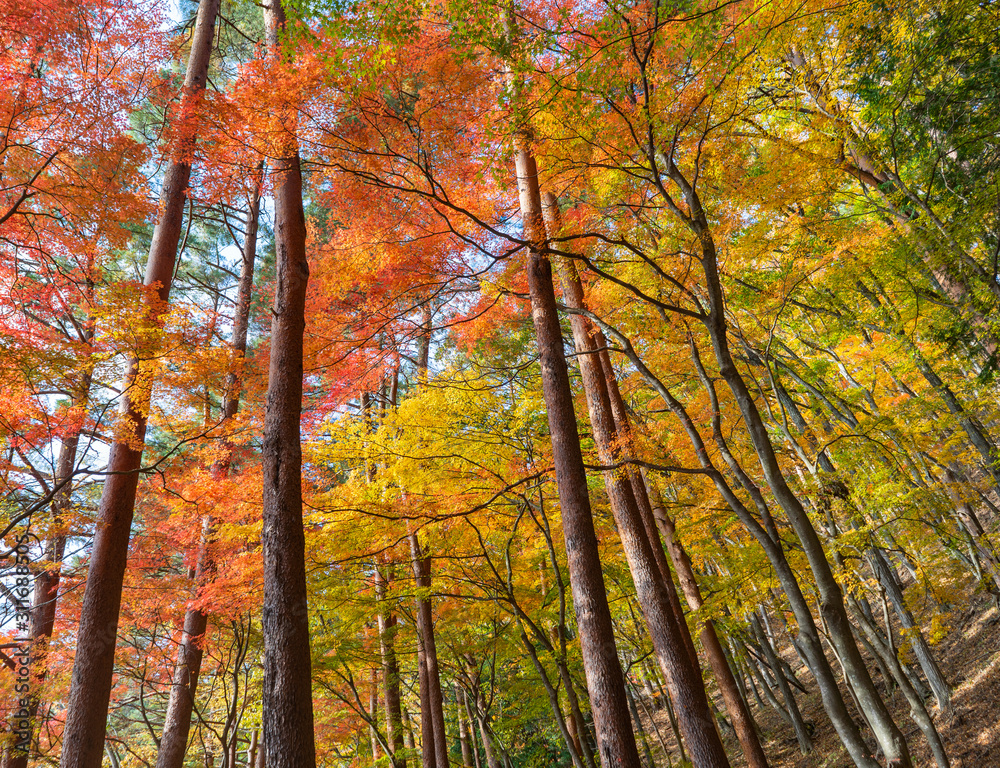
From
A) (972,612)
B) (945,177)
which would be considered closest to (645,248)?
(945,177)

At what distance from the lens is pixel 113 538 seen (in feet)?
18.3

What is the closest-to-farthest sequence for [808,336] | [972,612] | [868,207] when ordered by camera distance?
[868,207], [972,612], [808,336]

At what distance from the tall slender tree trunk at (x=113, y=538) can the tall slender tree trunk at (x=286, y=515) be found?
1.53m

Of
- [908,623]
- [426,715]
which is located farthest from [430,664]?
[908,623]

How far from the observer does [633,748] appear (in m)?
4.13

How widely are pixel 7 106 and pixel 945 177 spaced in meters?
10.4

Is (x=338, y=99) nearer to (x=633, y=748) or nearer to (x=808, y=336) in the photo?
(x=633, y=748)

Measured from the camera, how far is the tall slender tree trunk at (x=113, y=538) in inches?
196

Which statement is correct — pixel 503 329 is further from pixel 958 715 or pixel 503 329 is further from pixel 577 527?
pixel 958 715

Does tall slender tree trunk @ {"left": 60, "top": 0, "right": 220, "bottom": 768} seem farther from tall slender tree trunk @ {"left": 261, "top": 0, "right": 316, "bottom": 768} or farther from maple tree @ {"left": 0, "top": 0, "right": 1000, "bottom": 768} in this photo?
tall slender tree trunk @ {"left": 261, "top": 0, "right": 316, "bottom": 768}

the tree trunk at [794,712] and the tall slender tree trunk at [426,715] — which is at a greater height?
the tall slender tree trunk at [426,715]

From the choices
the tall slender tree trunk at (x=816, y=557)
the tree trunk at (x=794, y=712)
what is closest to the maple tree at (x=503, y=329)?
the tall slender tree trunk at (x=816, y=557)

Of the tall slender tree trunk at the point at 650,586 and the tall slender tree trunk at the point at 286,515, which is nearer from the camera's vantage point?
the tall slender tree trunk at the point at 286,515

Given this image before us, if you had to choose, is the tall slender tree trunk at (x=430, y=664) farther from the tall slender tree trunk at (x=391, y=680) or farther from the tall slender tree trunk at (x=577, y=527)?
the tall slender tree trunk at (x=577, y=527)
